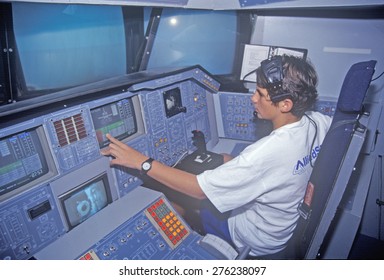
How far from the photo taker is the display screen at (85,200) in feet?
4.20

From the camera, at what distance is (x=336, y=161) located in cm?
112

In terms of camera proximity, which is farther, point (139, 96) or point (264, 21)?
point (264, 21)

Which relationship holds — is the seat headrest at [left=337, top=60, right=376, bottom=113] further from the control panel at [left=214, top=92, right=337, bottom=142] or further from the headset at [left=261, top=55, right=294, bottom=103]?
the control panel at [left=214, top=92, right=337, bottom=142]

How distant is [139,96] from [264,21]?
1.42 meters

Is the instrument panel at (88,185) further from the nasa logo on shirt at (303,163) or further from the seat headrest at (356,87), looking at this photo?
the seat headrest at (356,87)

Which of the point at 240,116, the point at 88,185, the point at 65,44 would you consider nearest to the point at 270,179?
the point at 88,185

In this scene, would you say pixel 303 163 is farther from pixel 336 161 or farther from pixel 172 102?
pixel 172 102

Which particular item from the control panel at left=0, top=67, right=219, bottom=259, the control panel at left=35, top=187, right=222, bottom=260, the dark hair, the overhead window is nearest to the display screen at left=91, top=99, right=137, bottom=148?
the control panel at left=0, top=67, right=219, bottom=259

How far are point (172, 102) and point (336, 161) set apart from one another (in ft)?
3.47

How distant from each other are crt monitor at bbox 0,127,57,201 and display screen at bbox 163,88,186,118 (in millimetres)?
790

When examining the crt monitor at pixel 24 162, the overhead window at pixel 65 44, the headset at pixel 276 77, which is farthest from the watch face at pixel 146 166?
the overhead window at pixel 65 44
